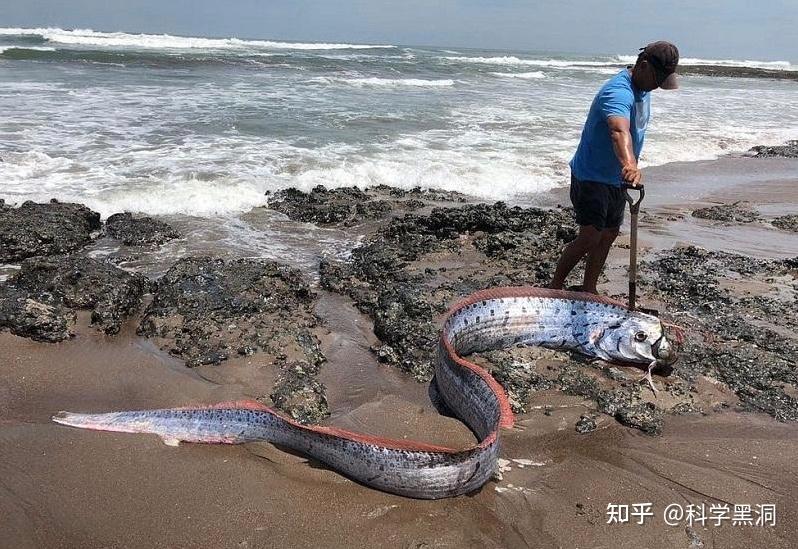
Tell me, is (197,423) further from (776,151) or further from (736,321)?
(776,151)

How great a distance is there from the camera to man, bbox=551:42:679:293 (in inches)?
149

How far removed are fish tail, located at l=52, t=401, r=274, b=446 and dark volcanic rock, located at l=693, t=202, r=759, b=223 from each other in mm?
7388

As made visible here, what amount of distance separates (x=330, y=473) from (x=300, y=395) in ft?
2.71

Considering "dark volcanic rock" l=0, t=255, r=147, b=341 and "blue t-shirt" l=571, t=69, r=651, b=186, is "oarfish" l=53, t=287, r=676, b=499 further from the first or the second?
"dark volcanic rock" l=0, t=255, r=147, b=341

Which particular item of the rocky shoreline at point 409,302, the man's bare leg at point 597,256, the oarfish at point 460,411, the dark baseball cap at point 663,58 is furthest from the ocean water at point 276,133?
the dark baseball cap at point 663,58

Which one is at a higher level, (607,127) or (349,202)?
(607,127)

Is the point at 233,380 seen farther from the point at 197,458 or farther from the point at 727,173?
the point at 727,173

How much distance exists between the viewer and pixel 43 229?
5773 millimetres

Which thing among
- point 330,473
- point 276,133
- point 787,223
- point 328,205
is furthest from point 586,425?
point 276,133

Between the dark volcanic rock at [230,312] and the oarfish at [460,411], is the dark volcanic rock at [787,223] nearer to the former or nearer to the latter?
the oarfish at [460,411]

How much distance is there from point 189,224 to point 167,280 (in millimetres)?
2159

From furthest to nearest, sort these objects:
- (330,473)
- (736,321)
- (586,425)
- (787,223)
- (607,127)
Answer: (787,223)
(736,321)
(607,127)
(586,425)
(330,473)

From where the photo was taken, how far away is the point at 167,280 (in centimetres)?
487

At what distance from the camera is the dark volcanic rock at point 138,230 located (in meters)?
6.14
